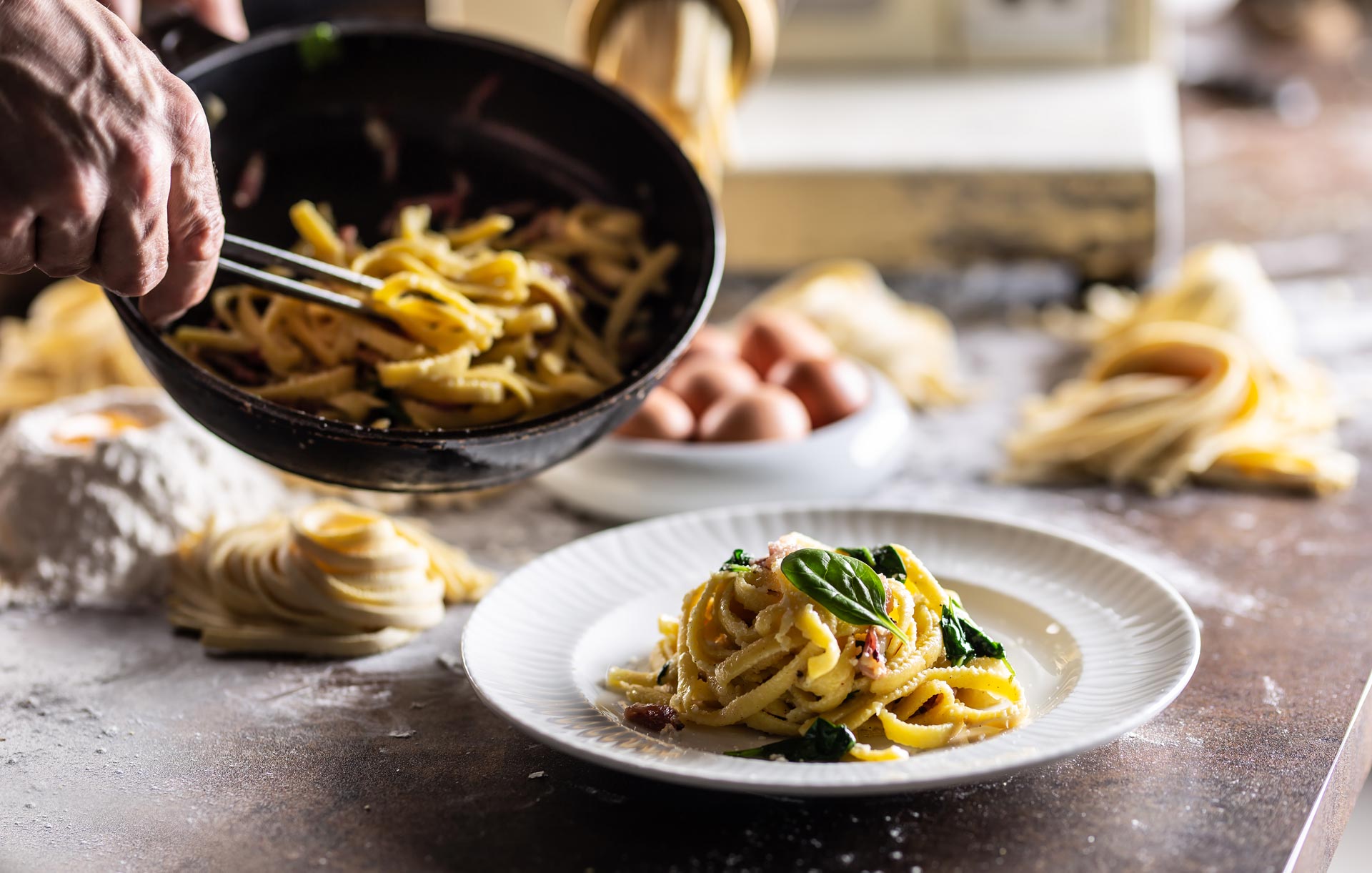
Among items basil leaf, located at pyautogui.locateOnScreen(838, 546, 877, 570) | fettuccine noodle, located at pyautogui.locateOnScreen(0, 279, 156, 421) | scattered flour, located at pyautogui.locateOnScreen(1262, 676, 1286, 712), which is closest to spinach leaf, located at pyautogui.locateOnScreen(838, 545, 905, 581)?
basil leaf, located at pyautogui.locateOnScreen(838, 546, 877, 570)

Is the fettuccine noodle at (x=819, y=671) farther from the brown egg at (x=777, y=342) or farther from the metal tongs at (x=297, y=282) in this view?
the brown egg at (x=777, y=342)

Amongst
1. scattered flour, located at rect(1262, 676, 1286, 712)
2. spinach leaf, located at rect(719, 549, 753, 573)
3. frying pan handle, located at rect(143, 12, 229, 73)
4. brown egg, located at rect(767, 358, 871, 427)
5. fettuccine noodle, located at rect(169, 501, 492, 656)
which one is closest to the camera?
spinach leaf, located at rect(719, 549, 753, 573)

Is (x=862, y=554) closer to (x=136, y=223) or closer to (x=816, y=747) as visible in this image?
(x=816, y=747)

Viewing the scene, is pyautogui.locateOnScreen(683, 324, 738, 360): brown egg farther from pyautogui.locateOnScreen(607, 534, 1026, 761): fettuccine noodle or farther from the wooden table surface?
pyautogui.locateOnScreen(607, 534, 1026, 761): fettuccine noodle

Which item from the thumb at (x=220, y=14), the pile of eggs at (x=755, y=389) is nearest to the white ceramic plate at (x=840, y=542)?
the pile of eggs at (x=755, y=389)

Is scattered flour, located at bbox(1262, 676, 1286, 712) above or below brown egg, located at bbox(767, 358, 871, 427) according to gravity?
below

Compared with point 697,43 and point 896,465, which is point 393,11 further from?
point 896,465

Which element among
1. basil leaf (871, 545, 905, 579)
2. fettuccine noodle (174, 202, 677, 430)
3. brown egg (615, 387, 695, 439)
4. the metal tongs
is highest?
the metal tongs
